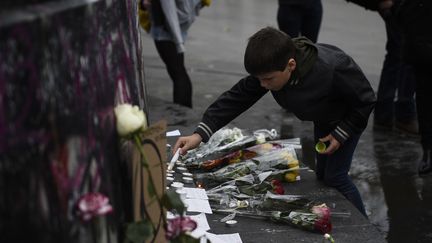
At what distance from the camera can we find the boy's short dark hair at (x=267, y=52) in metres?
3.10

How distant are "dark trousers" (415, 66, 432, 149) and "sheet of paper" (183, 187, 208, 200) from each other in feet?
6.28

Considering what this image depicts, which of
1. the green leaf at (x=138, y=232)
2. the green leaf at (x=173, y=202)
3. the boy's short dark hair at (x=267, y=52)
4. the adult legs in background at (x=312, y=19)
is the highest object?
the boy's short dark hair at (x=267, y=52)

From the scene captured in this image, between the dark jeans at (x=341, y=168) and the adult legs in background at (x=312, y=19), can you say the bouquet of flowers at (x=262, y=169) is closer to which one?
the dark jeans at (x=341, y=168)

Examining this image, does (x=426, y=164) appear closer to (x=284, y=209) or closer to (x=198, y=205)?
(x=284, y=209)

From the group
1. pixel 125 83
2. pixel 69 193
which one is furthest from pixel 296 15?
pixel 69 193

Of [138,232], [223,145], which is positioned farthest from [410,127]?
[138,232]

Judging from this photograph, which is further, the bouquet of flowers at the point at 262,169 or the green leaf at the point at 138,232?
the bouquet of flowers at the point at 262,169

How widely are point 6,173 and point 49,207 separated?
18 cm

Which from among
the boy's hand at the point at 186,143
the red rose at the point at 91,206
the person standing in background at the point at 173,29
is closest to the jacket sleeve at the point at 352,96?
the boy's hand at the point at 186,143

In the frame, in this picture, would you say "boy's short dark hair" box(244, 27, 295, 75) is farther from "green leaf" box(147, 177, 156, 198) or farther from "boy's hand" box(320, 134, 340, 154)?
"green leaf" box(147, 177, 156, 198)

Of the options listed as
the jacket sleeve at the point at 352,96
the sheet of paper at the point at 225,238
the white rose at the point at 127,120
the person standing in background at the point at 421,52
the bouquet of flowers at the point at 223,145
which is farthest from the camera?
the person standing in background at the point at 421,52

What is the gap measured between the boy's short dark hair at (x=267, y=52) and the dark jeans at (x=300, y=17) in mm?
3027

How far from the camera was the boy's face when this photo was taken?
10.4 ft

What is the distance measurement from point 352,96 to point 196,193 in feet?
2.85
